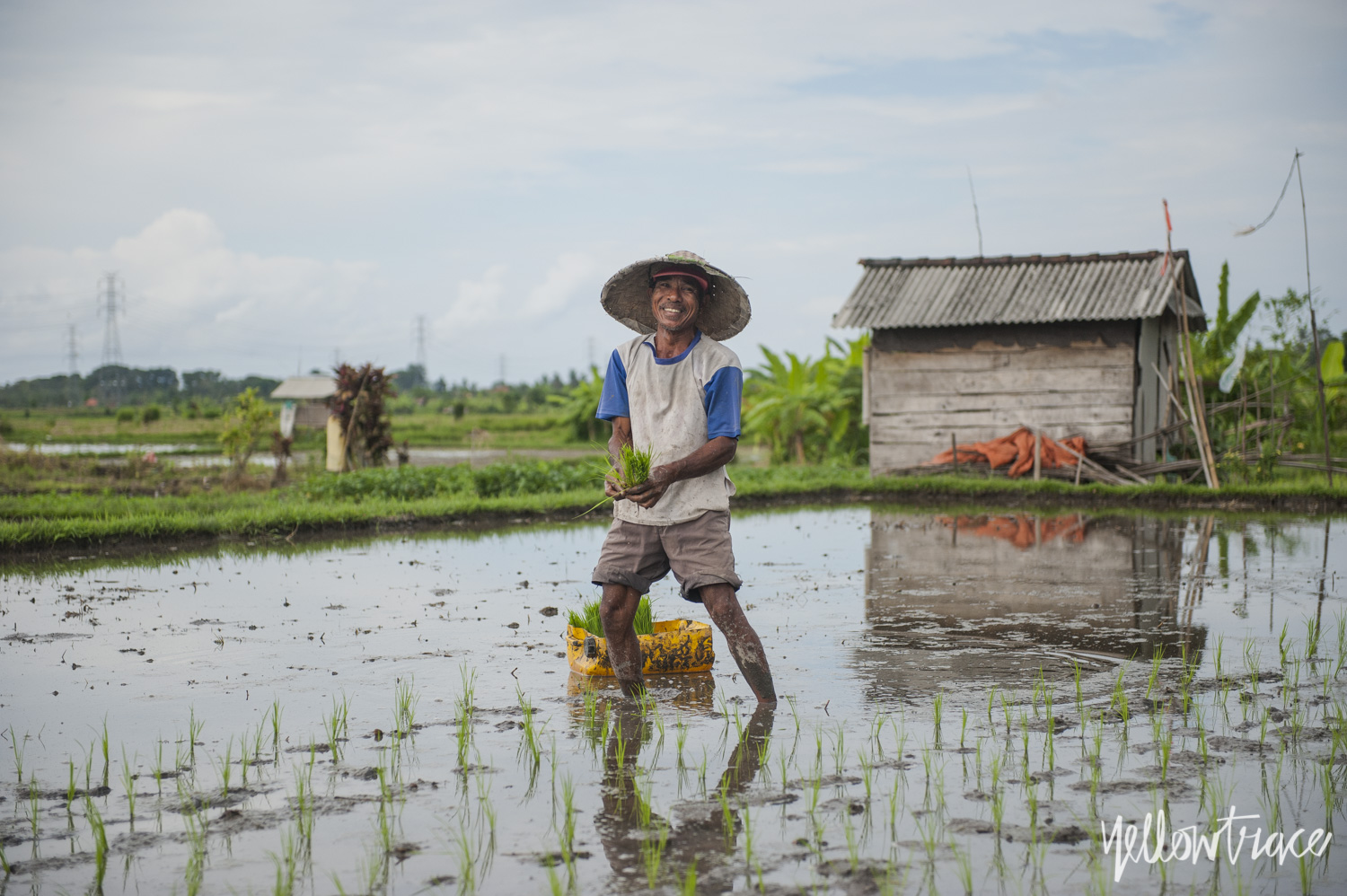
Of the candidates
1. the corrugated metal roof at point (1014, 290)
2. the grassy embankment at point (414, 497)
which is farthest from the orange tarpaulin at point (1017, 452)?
the corrugated metal roof at point (1014, 290)

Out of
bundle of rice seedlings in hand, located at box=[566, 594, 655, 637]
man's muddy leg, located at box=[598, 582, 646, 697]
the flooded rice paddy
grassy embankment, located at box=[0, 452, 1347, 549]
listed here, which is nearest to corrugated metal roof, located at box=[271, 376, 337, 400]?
grassy embankment, located at box=[0, 452, 1347, 549]

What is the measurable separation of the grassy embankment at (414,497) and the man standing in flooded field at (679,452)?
735 cm

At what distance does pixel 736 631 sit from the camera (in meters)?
4.71

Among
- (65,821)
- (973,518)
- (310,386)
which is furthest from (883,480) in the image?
(310,386)

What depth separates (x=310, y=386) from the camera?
98.5 ft

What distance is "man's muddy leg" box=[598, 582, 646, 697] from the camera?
4.94 meters

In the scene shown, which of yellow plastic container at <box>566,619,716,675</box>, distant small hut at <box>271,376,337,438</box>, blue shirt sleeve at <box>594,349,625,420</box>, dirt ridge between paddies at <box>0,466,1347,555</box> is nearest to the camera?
blue shirt sleeve at <box>594,349,625,420</box>

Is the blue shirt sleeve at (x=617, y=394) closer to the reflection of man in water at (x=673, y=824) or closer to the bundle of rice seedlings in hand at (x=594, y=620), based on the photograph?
the bundle of rice seedlings in hand at (x=594, y=620)

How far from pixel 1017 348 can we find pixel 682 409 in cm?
1318

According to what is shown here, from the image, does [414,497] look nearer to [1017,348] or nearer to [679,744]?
[1017,348]

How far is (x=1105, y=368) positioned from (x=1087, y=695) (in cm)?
1247

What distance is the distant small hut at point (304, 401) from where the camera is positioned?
72.8 ft

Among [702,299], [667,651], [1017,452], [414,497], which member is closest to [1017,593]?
[667,651]

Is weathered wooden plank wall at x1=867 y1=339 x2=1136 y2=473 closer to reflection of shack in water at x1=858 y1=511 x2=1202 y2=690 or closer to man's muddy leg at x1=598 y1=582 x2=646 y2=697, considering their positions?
reflection of shack in water at x1=858 y1=511 x2=1202 y2=690
